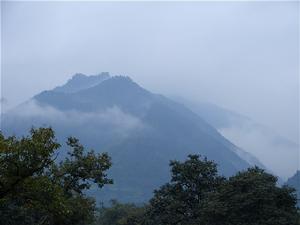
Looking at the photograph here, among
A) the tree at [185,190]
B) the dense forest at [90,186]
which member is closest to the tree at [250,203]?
the dense forest at [90,186]

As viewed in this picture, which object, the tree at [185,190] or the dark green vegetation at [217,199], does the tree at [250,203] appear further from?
the tree at [185,190]

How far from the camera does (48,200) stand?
58.2 ft

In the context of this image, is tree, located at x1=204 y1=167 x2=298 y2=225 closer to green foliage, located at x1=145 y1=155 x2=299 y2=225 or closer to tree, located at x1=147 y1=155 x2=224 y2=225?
green foliage, located at x1=145 y1=155 x2=299 y2=225

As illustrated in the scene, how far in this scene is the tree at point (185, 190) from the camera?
4472 centimetres

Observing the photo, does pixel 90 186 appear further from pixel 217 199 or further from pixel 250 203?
pixel 250 203

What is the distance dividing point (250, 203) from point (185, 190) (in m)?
9.08

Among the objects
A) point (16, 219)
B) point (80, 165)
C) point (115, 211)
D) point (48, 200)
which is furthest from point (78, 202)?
point (115, 211)

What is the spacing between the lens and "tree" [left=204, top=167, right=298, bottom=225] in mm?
38000

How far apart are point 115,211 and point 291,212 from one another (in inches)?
2474

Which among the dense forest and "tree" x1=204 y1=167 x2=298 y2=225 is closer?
the dense forest

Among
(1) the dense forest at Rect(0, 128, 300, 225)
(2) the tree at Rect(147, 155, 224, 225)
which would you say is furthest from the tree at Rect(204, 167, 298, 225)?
(2) the tree at Rect(147, 155, 224, 225)

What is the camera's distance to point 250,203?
38938mm

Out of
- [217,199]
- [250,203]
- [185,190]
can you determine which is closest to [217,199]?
[217,199]

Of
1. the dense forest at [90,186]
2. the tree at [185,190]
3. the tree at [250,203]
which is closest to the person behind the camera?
the dense forest at [90,186]
